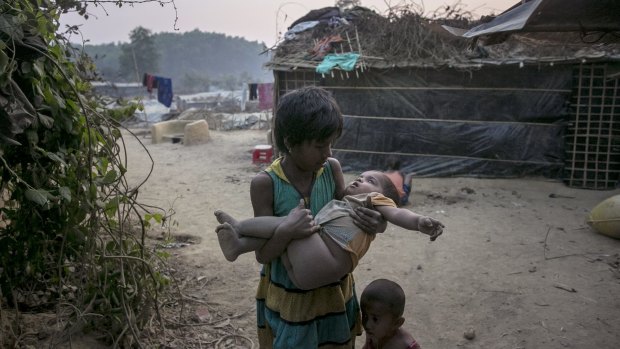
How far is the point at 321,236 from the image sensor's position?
4.59ft

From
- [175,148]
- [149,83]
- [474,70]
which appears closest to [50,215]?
[474,70]

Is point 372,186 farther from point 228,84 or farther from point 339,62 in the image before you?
point 228,84

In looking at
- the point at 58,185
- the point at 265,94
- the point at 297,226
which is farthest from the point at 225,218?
the point at 265,94

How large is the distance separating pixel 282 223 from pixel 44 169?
1292 mm

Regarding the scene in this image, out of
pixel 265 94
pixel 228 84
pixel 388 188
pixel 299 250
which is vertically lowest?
pixel 299 250

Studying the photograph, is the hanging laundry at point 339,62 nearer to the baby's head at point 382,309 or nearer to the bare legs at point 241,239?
the baby's head at point 382,309

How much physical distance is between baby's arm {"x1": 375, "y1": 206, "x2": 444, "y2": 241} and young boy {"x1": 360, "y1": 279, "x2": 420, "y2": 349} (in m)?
0.46

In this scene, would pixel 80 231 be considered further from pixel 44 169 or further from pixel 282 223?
pixel 282 223

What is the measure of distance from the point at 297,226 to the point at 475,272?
3.25 metres

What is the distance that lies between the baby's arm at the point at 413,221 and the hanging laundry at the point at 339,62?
7.01 m

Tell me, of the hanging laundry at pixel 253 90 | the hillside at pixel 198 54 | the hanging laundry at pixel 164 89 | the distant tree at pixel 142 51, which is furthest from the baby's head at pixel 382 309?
the hillside at pixel 198 54

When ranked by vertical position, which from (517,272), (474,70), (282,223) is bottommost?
(517,272)

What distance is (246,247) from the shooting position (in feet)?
4.50

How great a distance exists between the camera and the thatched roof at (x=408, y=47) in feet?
24.6
